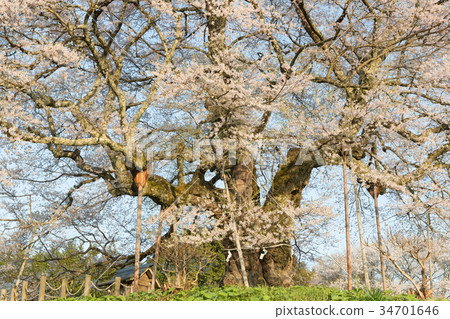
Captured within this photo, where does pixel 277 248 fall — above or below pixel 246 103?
below

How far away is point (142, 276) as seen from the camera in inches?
482

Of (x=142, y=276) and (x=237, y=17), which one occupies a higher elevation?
(x=237, y=17)

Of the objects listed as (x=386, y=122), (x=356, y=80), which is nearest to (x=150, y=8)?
(x=356, y=80)

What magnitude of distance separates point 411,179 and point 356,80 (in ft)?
11.9

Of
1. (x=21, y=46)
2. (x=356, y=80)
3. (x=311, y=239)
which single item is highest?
(x=356, y=80)

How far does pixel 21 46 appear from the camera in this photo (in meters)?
9.21

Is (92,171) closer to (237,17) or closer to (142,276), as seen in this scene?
(142,276)

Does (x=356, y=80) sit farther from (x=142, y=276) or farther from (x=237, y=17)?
(x=142, y=276)

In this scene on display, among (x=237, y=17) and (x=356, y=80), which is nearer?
(x=237, y=17)
